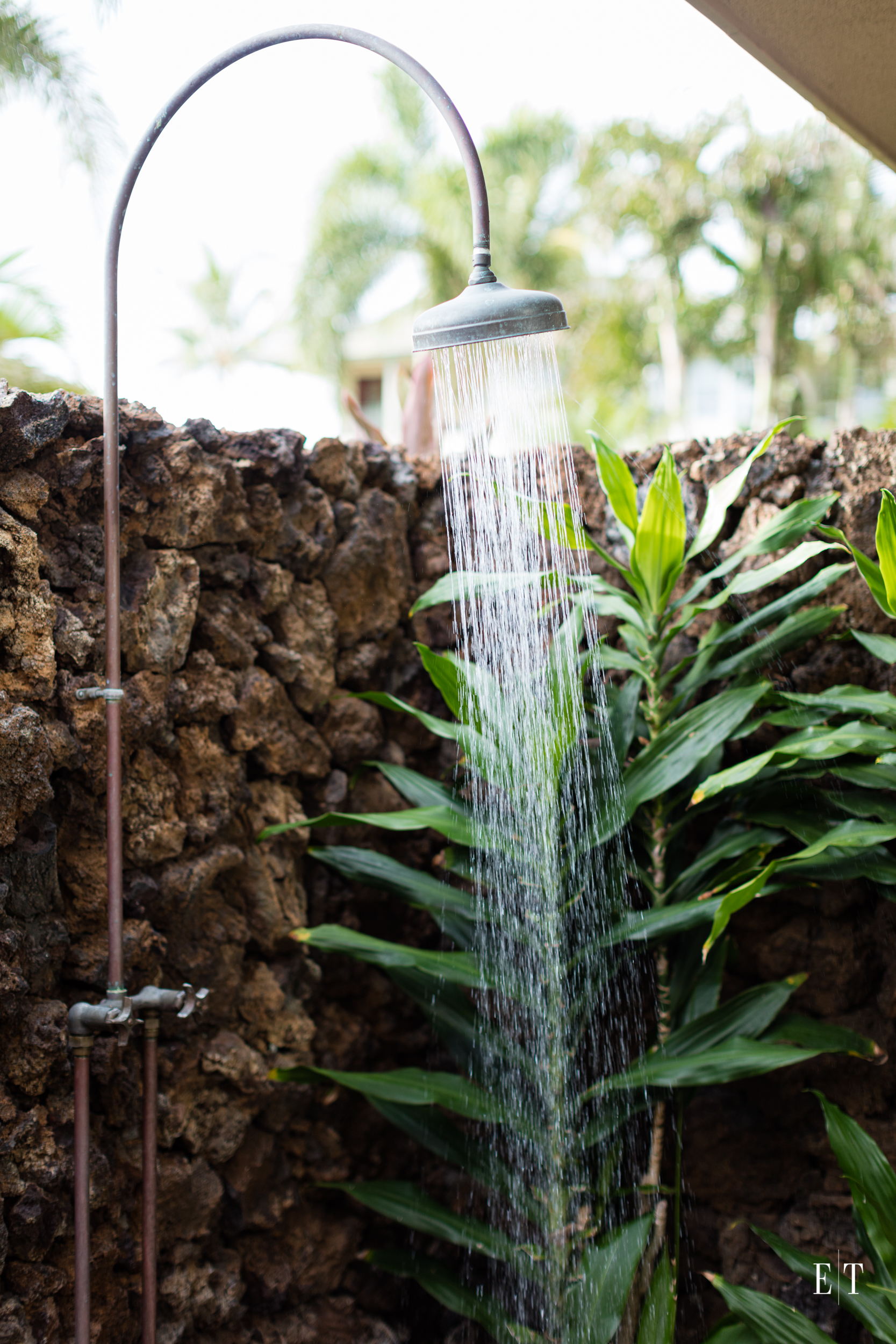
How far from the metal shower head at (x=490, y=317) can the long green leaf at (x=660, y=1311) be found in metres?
1.41

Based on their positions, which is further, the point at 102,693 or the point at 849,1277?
the point at 849,1277

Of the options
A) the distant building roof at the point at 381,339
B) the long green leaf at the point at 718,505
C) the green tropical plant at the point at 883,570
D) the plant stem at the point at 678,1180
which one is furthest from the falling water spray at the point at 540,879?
the distant building roof at the point at 381,339

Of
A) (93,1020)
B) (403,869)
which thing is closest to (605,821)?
(403,869)

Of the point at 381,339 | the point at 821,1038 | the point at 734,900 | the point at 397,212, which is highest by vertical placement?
the point at 397,212

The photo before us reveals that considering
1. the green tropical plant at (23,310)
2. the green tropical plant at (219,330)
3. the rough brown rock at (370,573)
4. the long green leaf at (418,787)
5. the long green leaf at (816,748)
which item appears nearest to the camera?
the long green leaf at (816,748)

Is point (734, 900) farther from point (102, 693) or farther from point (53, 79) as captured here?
point (53, 79)

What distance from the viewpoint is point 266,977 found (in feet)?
5.17

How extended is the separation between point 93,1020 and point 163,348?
19.8 metres

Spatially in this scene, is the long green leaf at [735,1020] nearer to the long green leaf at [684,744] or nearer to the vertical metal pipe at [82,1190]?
the long green leaf at [684,744]

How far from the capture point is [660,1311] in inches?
52.4

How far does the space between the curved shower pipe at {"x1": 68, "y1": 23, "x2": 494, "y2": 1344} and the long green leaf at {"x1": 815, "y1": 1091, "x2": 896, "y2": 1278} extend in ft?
3.35

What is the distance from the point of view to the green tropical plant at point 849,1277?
1277 mm

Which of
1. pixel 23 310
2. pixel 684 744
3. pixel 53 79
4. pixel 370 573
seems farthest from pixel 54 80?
pixel 684 744

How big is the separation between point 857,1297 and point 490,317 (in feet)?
4.80
